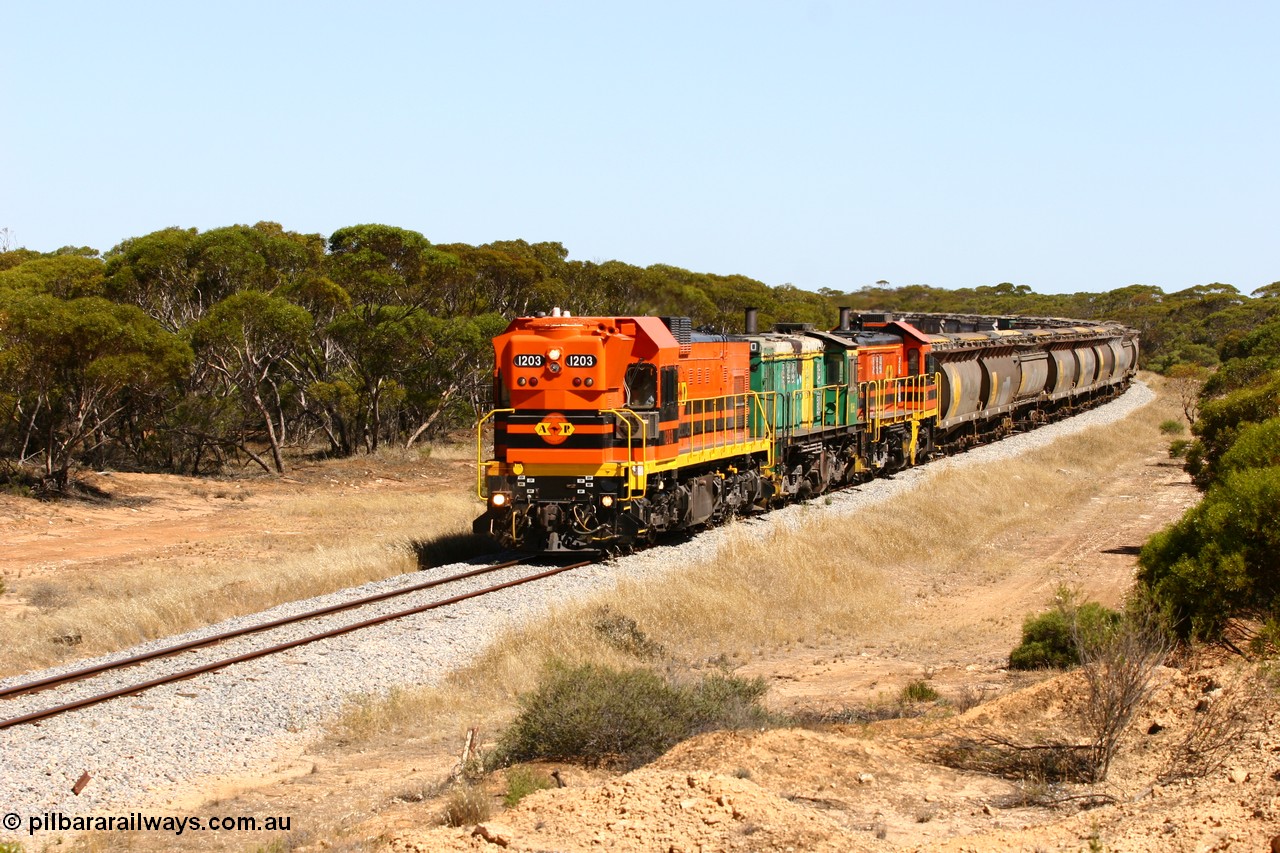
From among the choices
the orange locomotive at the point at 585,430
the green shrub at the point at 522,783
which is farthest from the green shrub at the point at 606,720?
the orange locomotive at the point at 585,430

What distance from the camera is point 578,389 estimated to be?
19.0m

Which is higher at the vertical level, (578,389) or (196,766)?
(578,389)

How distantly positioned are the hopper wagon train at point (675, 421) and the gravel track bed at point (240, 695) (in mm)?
1138

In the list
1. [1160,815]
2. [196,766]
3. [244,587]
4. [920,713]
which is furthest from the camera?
[244,587]

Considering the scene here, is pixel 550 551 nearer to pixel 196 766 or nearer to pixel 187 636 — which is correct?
pixel 187 636

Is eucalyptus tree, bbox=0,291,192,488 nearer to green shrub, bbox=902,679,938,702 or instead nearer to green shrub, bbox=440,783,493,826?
green shrub, bbox=902,679,938,702

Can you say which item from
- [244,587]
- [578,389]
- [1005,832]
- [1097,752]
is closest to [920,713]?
[1097,752]

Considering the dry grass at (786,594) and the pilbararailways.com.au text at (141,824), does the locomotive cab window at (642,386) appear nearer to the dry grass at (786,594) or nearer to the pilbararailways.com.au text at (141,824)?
the dry grass at (786,594)

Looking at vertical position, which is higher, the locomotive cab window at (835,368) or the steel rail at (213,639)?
the locomotive cab window at (835,368)

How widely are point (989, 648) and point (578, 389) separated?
687cm

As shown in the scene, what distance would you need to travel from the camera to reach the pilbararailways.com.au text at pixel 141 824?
30.3ft

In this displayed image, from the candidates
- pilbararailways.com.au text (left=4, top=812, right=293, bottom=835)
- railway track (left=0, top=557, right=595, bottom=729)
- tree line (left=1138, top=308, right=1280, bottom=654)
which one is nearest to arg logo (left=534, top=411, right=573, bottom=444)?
railway track (left=0, top=557, right=595, bottom=729)

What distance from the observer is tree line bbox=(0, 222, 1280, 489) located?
34344 mm

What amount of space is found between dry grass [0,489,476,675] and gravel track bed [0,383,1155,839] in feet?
3.41
